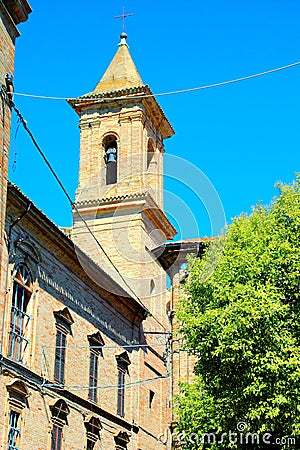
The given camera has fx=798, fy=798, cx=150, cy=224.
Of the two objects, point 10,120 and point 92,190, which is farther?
point 92,190

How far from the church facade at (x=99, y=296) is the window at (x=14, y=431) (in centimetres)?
3

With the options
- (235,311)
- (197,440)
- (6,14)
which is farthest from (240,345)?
(6,14)

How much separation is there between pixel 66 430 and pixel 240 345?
639 cm

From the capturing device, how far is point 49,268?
2383 cm

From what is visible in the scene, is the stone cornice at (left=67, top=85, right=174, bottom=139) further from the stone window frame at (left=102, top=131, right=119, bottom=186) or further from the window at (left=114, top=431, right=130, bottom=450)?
the window at (left=114, top=431, right=130, bottom=450)

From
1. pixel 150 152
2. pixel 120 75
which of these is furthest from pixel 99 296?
pixel 120 75

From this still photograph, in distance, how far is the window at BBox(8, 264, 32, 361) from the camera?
20922 mm

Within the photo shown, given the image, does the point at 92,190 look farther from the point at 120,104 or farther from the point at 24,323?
the point at 24,323

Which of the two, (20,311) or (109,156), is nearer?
(20,311)

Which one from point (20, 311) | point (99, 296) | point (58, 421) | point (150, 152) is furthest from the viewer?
point (150, 152)

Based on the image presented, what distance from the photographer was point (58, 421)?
75.7 ft

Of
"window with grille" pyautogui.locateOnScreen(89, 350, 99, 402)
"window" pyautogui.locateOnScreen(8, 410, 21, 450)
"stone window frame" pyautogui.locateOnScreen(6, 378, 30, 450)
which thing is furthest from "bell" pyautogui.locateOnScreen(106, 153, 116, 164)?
"window" pyautogui.locateOnScreen(8, 410, 21, 450)

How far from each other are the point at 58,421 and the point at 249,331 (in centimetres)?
641

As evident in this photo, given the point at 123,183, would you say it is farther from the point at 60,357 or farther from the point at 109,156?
the point at 60,357
